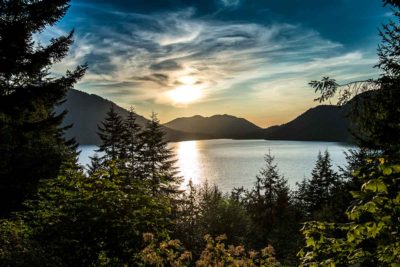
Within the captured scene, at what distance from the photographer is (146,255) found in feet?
22.5

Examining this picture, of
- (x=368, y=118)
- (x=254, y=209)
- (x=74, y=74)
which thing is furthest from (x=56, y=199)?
(x=254, y=209)

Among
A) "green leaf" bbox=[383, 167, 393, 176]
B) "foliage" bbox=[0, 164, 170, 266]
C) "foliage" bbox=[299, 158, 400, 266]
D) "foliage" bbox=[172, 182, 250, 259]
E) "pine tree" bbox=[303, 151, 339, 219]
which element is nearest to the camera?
"green leaf" bbox=[383, 167, 393, 176]

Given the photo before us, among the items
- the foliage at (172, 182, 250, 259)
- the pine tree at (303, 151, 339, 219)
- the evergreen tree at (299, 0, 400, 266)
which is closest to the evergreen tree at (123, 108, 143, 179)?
the foliage at (172, 182, 250, 259)

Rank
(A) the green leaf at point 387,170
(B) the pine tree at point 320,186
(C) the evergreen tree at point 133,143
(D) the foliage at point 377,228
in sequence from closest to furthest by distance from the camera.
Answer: (A) the green leaf at point 387,170 < (D) the foliage at point 377,228 < (C) the evergreen tree at point 133,143 < (B) the pine tree at point 320,186

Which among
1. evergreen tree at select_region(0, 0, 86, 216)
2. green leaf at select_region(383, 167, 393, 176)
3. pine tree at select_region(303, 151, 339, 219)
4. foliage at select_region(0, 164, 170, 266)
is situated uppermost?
evergreen tree at select_region(0, 0, 86, 216)

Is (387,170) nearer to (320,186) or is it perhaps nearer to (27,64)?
(27,64)

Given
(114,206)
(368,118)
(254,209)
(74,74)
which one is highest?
(74,74)

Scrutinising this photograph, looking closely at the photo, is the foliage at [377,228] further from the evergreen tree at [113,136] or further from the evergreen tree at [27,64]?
the evergreen tree at [113,136]

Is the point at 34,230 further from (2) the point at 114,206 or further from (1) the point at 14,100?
(1) the point at 14,100

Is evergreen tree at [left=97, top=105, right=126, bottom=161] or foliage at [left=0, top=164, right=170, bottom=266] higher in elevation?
evergreen tree at [left=97, top=105, right=126, bottom=161]

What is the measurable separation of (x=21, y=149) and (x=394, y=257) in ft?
65.1

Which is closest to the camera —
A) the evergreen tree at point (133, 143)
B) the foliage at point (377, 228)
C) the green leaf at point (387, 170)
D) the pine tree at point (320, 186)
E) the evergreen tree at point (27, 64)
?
the green leaf at point (387, 170)

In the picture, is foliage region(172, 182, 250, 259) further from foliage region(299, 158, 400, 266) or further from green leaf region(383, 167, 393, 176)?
green leaf region(383, 167, 393, 176)

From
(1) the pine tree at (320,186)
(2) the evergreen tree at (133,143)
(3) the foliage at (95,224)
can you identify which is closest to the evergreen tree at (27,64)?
(3) the foliage at (95,224)
